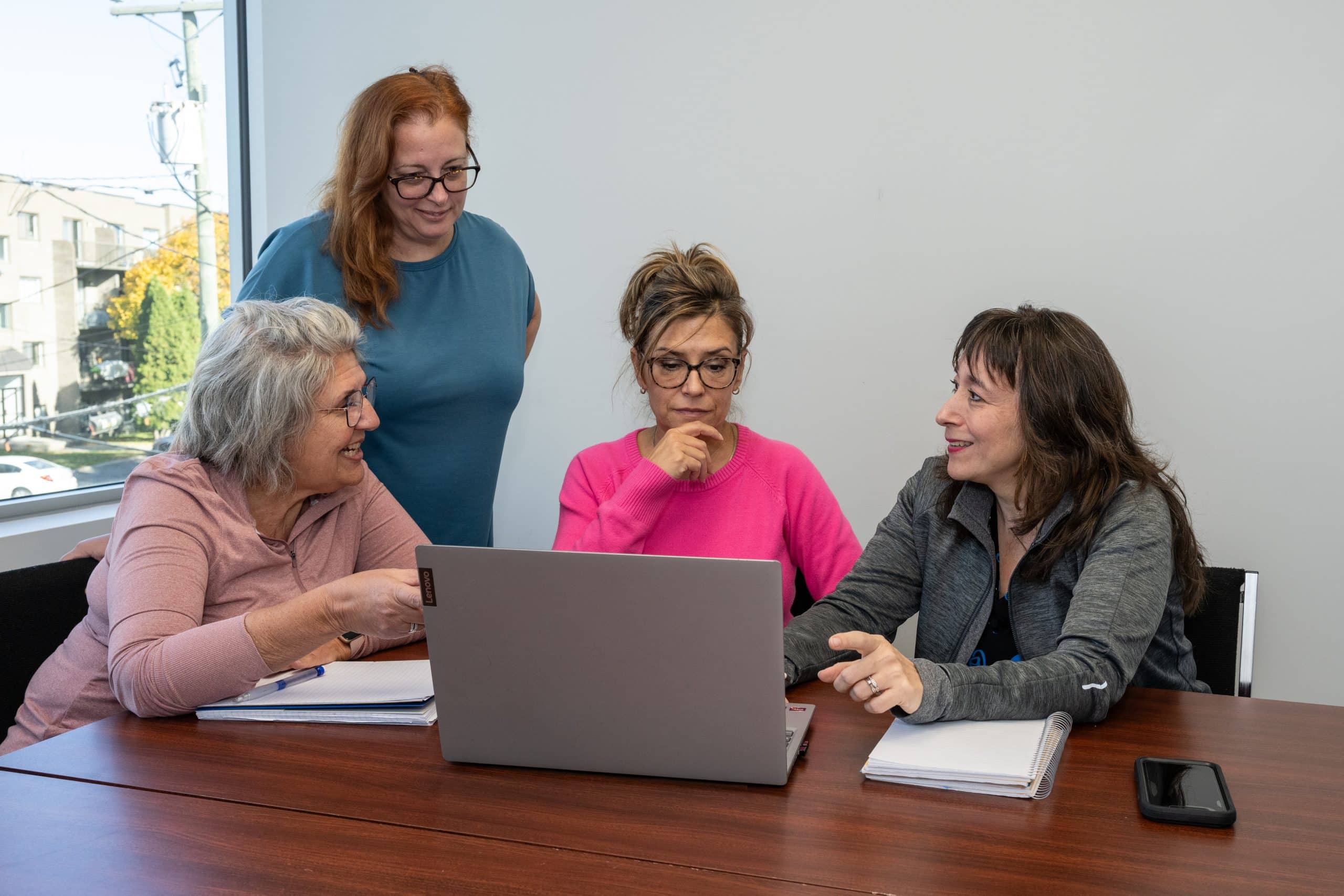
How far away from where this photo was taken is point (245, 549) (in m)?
1.73

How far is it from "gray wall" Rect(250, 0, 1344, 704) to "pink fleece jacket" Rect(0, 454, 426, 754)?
1.54 metres

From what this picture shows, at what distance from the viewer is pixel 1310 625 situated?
2760 mm

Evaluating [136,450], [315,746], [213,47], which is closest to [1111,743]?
[315,746]

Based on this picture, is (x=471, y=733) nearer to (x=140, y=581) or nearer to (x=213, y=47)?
(x=140, y=581)

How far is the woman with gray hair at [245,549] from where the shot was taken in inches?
59.6

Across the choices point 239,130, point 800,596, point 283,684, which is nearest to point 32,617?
point 283,684

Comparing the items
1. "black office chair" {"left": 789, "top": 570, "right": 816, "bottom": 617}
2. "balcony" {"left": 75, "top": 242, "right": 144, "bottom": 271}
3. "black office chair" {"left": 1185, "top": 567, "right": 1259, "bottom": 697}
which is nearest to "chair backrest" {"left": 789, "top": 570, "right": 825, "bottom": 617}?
"black office chair" {"left": 789, "top": 570, "right": 816, "bottom": 617}

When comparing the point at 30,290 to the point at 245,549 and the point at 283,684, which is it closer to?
the point at 245,549

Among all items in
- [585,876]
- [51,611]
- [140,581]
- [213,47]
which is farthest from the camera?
[213,47]

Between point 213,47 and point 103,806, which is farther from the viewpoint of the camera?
point 213,47

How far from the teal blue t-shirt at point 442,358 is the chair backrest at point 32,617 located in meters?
0.64

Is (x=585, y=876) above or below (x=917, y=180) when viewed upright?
below

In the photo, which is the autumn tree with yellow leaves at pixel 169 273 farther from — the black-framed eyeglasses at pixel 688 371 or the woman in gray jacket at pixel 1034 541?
the woman in gray jacket at pixel 1034 541

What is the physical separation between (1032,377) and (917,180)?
1.39 metres
